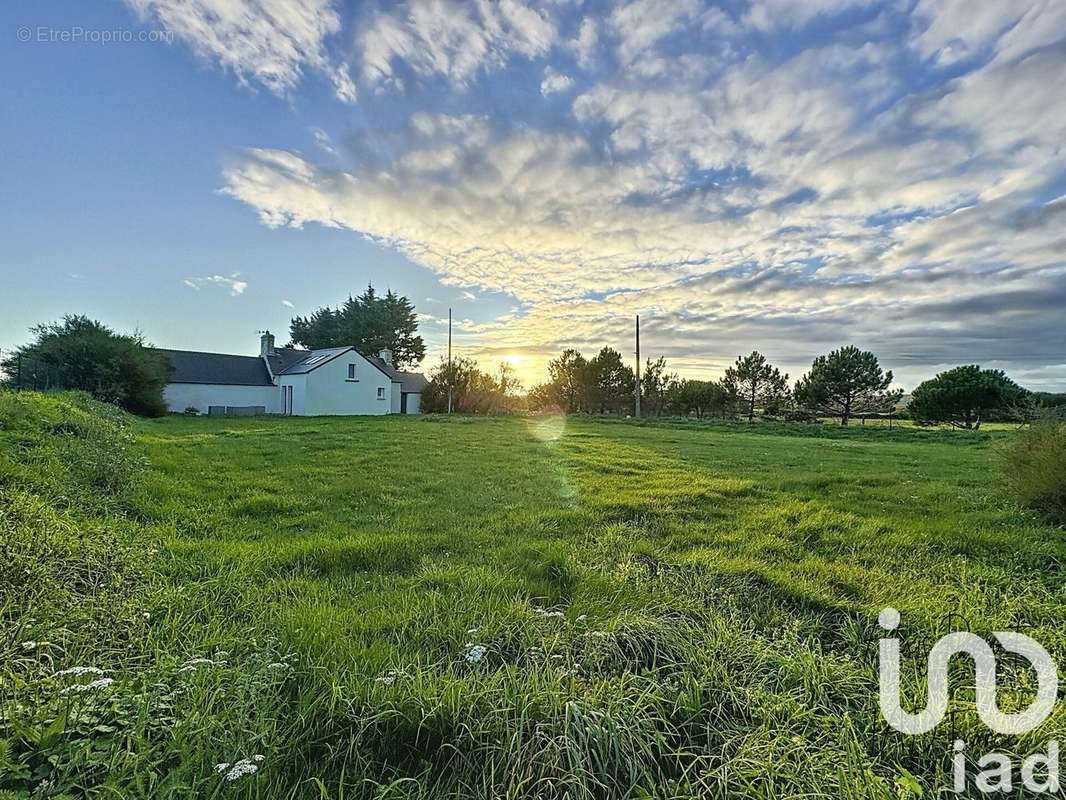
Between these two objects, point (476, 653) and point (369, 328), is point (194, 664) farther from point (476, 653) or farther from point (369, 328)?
point (369, 328)

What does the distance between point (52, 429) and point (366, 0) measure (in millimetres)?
7987

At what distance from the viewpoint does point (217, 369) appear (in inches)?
1169

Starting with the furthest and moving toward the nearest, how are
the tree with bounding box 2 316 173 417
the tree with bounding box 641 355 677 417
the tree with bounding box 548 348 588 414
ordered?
the tree with bounding box 548 348 588 414 < the tree with bounding box 641 355 677 417 < the tree with bounding box 2 316 173 417

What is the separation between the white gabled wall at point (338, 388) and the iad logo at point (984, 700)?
2979cm

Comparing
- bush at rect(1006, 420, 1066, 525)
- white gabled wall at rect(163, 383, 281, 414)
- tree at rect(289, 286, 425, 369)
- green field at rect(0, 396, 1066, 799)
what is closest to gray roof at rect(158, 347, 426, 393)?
white gabled wall at rect(163, 383, 281, 414)

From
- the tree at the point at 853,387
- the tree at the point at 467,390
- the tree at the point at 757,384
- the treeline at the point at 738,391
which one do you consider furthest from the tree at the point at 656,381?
the tree at the point at 467,390

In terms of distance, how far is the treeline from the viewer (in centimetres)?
3391

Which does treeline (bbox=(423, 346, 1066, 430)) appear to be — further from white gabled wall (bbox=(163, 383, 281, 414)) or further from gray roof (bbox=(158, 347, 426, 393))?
white gabled wall (bbox=(163, 383, 281, 414))

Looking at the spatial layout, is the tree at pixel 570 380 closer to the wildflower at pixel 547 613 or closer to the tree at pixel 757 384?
the tree at pixel 757 384

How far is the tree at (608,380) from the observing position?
41.2 meters

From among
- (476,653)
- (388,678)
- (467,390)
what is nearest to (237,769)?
(388,678)

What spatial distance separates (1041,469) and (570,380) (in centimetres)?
3664

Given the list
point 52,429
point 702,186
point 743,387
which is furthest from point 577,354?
point 52,429

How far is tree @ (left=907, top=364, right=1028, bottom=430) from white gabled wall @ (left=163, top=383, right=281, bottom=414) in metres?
48.7
